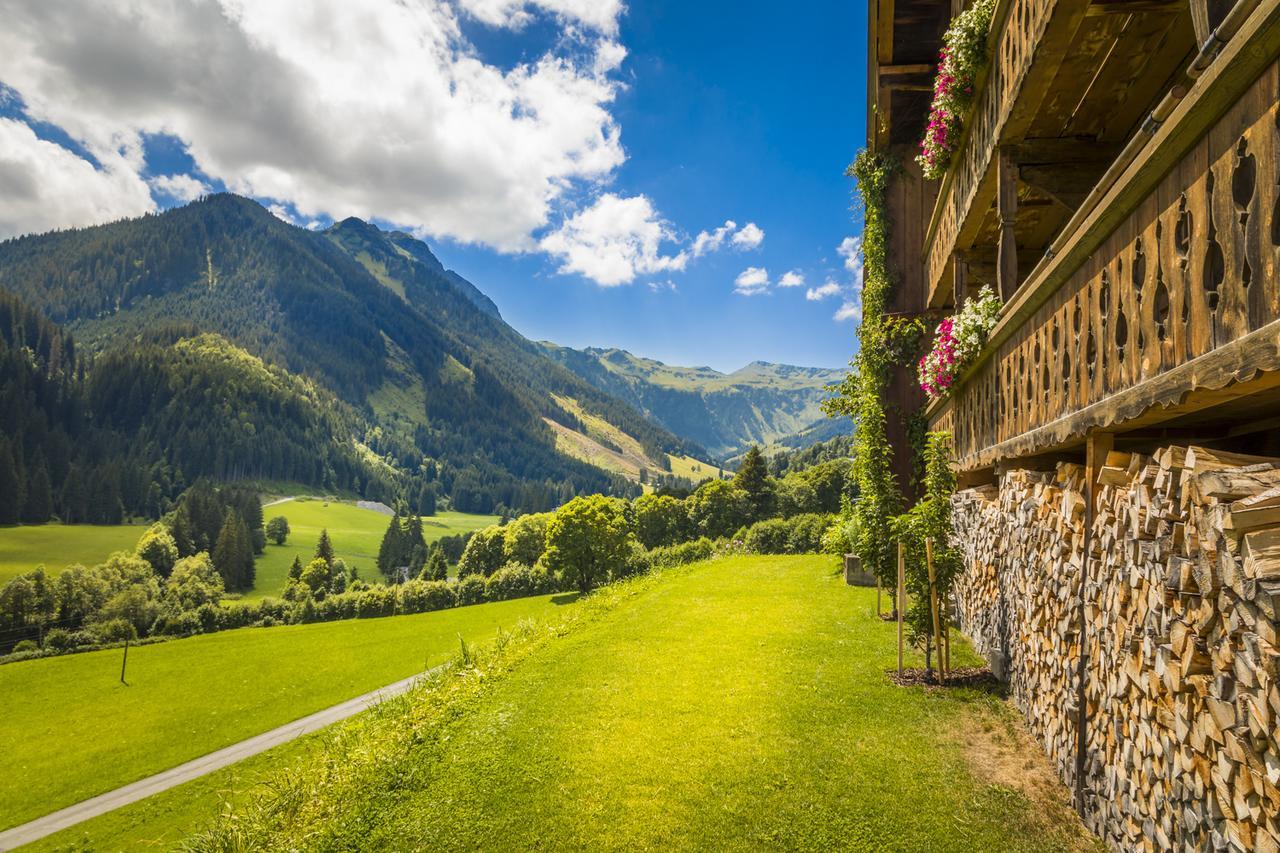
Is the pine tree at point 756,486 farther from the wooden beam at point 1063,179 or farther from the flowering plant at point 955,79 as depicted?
the wooden beam at point 1063,179

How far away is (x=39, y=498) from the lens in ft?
424

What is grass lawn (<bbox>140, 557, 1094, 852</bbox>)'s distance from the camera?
5.69 m

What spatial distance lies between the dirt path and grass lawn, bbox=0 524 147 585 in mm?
83982

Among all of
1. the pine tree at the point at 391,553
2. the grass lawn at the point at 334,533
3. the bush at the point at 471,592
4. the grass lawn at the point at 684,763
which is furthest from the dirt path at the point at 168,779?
the pine tree at the point at 391,553

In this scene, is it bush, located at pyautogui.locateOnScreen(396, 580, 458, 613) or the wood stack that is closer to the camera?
the wood stack

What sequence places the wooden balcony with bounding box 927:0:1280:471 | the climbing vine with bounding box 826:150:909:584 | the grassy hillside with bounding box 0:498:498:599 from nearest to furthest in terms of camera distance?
1. the wooden balcony with bounding box 927:0:1280:471
2. the climbing vine with bounding box 826:150:909:584
3. the grassy hillside with bounding box 0:498:498:599

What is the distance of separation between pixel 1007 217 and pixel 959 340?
1755 millimetres

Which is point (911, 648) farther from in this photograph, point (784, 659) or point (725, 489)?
point (725, 489)

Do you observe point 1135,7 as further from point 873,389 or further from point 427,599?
point 427,599

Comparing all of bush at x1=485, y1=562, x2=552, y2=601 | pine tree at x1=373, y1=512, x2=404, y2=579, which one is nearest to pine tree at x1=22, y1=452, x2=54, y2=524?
pine tree at x1=373, y1=512, x2=404, y2=579

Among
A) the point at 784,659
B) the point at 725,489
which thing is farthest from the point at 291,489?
the point at 784,659

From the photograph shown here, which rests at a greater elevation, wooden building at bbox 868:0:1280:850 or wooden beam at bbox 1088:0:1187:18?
wooden beam at bbox 1088:0:1187:18

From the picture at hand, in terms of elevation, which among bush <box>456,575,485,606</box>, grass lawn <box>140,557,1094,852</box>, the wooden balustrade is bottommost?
bush <box>456,575,485,606</box>

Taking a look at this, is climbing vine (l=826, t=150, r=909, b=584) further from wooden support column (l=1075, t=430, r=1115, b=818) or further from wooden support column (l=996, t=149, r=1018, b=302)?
wooden support column (l=1075, t=430, r=1115, b=818)
